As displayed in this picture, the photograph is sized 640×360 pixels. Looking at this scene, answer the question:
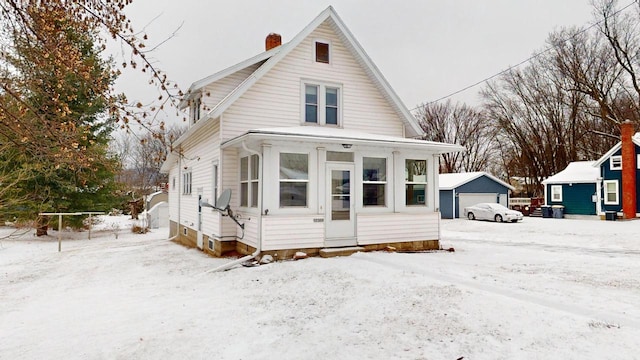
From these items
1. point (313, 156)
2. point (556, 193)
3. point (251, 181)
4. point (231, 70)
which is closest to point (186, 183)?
point (231, 70)

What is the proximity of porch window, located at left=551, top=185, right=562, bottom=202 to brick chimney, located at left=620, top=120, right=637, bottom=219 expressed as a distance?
15.7 feet

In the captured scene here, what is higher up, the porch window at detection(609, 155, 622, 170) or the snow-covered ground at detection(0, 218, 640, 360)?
the porch window at detection(609, 155, 622, 170)

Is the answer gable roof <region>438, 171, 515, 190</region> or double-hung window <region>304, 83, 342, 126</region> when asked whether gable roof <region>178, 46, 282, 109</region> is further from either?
gable roof <region>438, 171, 515, 190</region>

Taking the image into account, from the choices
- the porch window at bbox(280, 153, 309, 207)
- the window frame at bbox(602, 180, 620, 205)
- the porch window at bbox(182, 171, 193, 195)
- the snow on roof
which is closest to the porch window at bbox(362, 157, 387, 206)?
the porch window at bbox(280, 153, 309, 207)

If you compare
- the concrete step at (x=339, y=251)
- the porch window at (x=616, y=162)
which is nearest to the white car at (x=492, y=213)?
the porch window at (x=616, y=162)

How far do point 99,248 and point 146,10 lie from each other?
13.1 meters

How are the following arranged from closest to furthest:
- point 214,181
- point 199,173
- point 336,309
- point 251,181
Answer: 1. point 336,309
2. point 251,181
3. point 214,181
4. point 199,173

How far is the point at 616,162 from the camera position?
24.9 m

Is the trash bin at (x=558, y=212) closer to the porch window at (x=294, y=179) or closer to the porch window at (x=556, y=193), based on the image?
the porch window at (x=556, y=193)

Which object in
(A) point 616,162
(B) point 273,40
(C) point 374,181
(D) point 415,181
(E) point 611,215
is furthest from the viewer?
(A) point 616,162

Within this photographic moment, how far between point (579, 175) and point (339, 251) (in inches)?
995

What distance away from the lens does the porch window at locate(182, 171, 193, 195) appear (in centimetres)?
1520

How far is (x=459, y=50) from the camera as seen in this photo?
29.9m

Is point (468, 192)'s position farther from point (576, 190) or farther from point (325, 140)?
point (325, 140)
